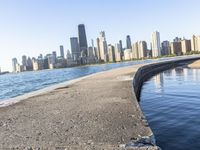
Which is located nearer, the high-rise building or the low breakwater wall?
the low breakwater wall

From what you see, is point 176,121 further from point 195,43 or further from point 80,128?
point 195,43

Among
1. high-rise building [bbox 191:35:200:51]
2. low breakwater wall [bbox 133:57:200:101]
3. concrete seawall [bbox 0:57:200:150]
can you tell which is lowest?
low breakwater wall [bbox 133:57:200:101]

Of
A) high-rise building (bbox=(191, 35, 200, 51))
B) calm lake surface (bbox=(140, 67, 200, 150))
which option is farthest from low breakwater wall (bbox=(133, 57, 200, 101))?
high-rise building (bbox=(191, 35, 200, 51))

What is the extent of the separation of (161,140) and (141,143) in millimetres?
2674

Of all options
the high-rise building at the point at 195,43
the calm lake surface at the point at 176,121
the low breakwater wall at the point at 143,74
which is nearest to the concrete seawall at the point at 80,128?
the calm lake surface at the point at 176,121

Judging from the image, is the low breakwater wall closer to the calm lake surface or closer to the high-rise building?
the calm lake surface

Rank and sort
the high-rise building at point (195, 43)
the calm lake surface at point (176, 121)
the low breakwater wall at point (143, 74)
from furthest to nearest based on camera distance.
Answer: the high-rise building at point (195, 43)
the low breakwater wall at point (143, 74)
the calm lake surface at point (176, 121)

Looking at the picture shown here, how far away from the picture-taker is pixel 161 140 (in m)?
9.23

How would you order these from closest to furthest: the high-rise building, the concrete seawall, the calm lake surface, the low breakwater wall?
the concrete seawall < the calm lake surface < the low breakwater wall < the high-rise building

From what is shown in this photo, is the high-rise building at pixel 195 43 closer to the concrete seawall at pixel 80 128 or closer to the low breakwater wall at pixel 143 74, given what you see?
the low breakwater wall at pixel 143 74

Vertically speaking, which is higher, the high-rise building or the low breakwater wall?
the high-rise building

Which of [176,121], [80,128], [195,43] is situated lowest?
[176,121]

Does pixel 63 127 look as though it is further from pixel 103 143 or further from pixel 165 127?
pixel 165 127

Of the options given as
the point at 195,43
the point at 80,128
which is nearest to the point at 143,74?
the point at 80,128
